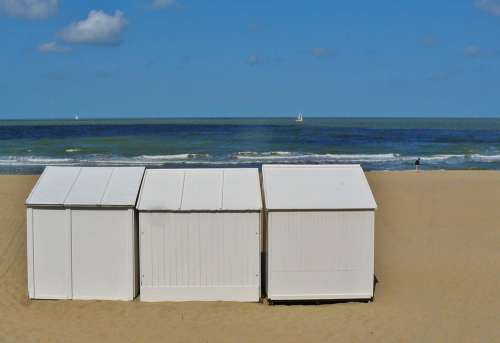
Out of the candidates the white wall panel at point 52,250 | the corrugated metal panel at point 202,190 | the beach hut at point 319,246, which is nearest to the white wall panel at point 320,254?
the beach hut at point 319,246

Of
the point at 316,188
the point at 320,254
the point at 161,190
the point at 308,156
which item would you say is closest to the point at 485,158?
the point at 308,156

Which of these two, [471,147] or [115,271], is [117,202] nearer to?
[115,271]

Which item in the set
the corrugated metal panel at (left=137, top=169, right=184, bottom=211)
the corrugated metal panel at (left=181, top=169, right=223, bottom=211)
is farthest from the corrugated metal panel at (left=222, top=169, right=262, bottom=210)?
the corrugated metal panel at (left=137, top=169, right=184, bottom=211)

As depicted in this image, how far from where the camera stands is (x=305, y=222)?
9.73m

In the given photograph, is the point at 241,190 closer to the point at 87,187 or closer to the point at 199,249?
the point at 199,249

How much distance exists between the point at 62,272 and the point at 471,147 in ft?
169

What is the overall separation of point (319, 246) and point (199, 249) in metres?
1.89

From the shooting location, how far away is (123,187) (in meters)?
10.1

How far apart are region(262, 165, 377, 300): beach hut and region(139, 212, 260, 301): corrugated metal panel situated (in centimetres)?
33

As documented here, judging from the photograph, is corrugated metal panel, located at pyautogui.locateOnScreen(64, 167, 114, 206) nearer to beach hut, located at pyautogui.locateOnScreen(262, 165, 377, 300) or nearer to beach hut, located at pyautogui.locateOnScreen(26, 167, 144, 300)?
beach hut, located at pyautogui.locateOnScreen(26, 167, 144, 300)

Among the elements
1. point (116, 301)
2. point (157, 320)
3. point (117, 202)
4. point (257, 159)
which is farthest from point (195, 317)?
point (257, 159)

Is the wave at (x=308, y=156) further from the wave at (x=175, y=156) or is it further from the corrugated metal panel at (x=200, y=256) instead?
the corrugated metal panel at (x=200, y=256)

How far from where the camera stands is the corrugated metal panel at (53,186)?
986 cm

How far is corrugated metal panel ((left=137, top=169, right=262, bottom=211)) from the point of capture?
9.76 metres
